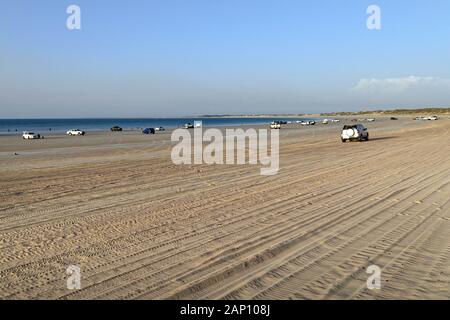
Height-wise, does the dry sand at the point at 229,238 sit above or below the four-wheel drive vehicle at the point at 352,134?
below

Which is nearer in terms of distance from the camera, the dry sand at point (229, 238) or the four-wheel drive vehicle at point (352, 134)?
the dry sand at point (229, 238)

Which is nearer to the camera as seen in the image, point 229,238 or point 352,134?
point 229,238

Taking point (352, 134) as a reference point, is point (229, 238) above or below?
below

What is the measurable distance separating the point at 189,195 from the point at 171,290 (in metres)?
5.68

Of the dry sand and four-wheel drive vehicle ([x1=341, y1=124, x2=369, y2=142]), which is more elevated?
four-wheel drive vehicle ([x1=341, y1=124, x2=369, y2=142])

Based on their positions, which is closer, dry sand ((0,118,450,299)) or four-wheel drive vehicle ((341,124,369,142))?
dry sand ((0,118,450,299))

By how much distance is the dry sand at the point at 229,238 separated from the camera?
4.57 metres

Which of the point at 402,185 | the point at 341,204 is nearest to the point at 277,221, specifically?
the point at 341,204

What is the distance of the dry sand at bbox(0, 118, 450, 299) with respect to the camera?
4566 mm

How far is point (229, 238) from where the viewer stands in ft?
20.8

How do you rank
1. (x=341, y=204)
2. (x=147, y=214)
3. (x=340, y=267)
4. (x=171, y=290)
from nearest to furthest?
(x=171, y=290), (x=340, y=267), (x=147, y=214), (x=341, y=204)
